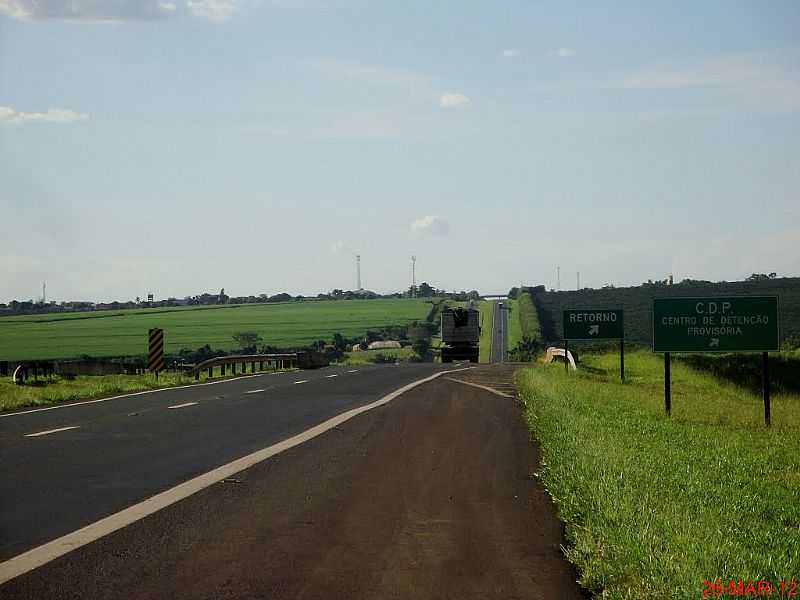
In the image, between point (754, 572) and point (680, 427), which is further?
point (680, 427)

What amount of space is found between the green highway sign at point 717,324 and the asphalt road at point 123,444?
661cm

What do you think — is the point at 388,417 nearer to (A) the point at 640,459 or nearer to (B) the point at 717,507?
(A) the point at 640,459

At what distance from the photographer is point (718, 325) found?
2139cm

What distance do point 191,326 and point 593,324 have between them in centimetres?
8895

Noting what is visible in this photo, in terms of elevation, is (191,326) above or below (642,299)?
below

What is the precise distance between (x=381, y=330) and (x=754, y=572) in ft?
399

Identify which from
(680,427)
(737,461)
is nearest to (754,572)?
(737,461)

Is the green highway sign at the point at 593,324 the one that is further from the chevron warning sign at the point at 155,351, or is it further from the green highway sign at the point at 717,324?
the chevron warning sign at the point at 155,351

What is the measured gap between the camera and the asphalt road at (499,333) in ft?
329

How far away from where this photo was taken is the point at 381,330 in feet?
420

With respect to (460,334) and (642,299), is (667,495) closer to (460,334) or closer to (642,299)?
(460,334)

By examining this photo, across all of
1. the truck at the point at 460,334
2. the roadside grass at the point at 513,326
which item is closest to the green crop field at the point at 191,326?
the roadside grass at the point at 513,326
